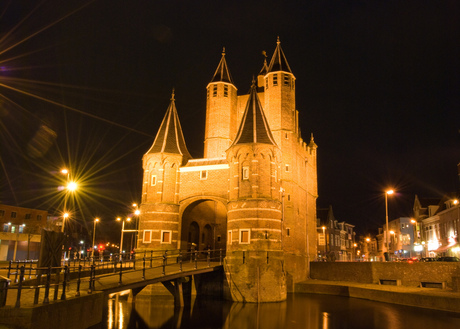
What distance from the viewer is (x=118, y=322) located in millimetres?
20625

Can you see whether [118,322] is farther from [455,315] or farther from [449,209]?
[449,209]

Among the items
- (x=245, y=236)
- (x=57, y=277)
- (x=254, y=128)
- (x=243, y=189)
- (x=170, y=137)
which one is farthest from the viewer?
(x=170, y=137)

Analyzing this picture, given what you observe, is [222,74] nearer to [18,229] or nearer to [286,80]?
[286,80]

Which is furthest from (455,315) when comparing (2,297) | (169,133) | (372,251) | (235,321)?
(372,251)

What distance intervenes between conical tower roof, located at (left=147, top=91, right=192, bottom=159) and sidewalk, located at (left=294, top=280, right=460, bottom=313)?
16.3m

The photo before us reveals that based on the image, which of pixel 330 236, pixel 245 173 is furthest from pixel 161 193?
pixel 330 236

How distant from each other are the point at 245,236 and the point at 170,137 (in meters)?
12.0

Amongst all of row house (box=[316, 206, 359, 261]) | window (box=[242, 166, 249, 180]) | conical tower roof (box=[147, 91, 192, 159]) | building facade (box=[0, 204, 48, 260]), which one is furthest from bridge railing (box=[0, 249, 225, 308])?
row house (box=[316, 206, 359, 261])

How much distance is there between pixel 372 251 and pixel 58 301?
384 feet

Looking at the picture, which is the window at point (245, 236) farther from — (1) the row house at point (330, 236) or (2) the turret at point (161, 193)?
(1) the row house at point (330, 236)

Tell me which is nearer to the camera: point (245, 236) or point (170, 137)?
point (245, 236)

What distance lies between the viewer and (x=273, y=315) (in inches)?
939

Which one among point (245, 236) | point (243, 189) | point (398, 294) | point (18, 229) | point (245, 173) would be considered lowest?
point (398, 294)

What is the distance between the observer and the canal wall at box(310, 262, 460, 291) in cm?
2981
